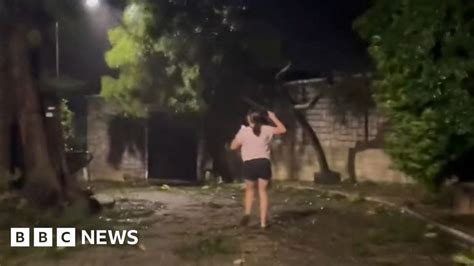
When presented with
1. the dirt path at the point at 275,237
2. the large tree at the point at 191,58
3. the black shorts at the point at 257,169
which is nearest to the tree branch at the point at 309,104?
the large tree at the point at 191,58

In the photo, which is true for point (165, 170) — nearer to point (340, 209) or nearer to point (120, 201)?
point (120, 201)

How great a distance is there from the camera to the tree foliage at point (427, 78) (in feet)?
32.1

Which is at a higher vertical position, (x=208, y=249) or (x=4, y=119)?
(x=4, y=119)

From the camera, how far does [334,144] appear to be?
16.6 m

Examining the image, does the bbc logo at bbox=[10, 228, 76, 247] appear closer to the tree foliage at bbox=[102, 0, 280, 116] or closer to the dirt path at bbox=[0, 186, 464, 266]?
Result: the dirt path at bbox=[0, 186, 464, 266]

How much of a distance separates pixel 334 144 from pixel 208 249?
9.13 meters

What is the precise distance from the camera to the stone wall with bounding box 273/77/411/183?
50.8ft

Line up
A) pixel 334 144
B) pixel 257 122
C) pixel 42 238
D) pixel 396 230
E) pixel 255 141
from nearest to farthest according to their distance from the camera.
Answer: pixel 42 238
pixel 255 141
pixel 257 122
pixel 396 230
pixel 334 144

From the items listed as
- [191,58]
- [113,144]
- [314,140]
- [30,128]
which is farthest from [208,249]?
[113,144]

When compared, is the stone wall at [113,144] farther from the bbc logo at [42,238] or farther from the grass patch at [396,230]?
the bbc logo at [42,238]

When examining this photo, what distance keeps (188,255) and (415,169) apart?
14.1 feet

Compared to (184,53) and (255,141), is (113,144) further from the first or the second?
(255,141)

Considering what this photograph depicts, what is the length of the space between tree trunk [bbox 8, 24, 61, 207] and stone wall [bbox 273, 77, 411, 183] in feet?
22.7

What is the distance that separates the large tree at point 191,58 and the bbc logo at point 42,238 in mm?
9206
